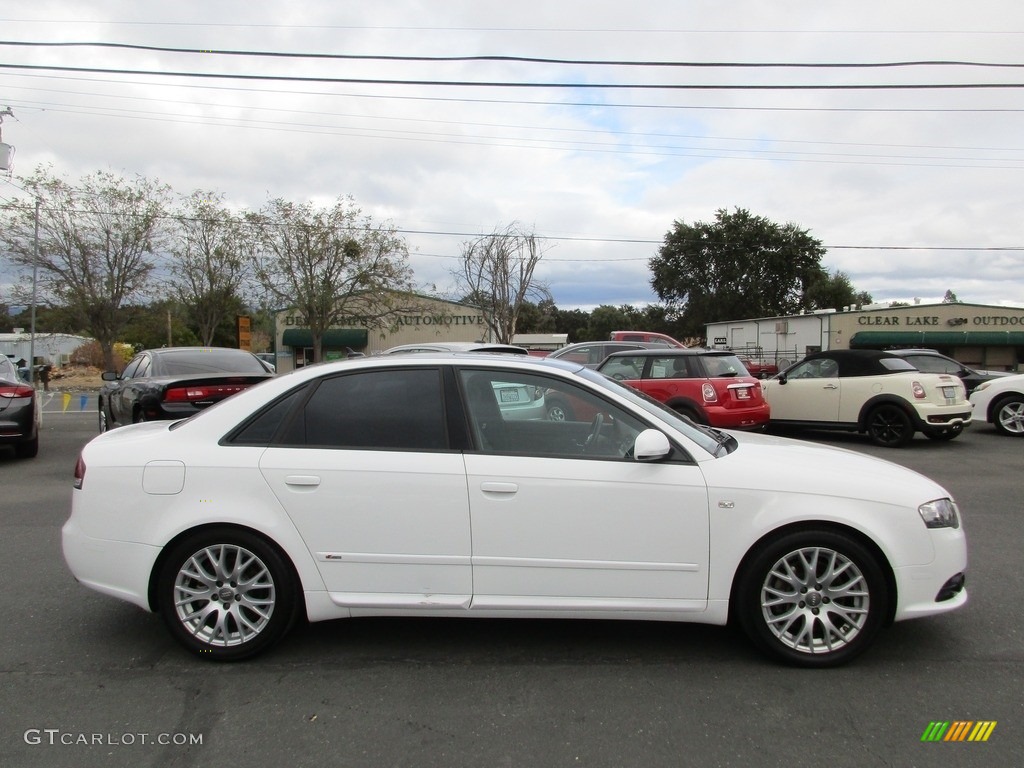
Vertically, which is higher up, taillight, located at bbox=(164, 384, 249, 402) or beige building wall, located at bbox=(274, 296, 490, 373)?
beige building wall, located at bbox=(274, 296, 490, 373)

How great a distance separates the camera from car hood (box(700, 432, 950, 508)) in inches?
132

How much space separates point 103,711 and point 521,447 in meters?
2.18

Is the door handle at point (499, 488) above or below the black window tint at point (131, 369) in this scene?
below

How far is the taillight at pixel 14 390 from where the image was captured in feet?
30.2

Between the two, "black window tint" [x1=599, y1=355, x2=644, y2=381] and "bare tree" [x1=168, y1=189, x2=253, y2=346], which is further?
"bare tree" [x1=168, y1=189, x2=253, y2=346]

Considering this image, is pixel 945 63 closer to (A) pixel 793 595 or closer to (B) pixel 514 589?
(A) pixel 793 595

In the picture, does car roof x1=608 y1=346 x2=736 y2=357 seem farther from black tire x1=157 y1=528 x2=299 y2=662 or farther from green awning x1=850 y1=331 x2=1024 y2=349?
green awning x1=850 y1=331 x2=1024 y2=349

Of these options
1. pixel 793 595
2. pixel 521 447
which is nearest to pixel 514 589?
pixel 521 447

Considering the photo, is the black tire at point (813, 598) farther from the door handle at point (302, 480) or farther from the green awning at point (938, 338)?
the green awning at point (938, 338)

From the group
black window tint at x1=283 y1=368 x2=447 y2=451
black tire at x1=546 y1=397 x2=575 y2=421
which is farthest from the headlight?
black window tint at x1=283 y1=368 x2=447 y2=451

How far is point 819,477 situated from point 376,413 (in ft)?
7.28

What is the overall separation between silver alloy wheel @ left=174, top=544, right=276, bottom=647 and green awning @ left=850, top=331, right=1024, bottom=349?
38680 mm

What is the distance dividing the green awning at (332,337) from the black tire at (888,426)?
32.9 m

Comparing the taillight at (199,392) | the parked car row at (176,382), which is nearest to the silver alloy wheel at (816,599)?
the parked car row at (176,382)
